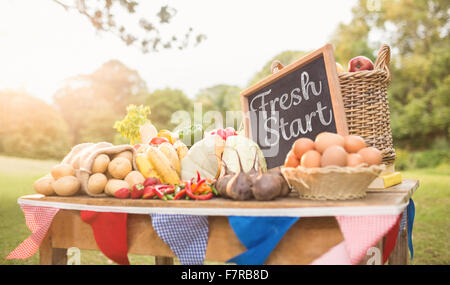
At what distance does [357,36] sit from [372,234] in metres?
19.5

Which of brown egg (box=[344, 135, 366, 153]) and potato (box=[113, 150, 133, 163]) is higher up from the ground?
potato (box=[113, 150, 133, 163])

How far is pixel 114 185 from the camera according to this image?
1547 mm

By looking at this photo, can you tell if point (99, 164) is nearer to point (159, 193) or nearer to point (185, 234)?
point (159, 193)

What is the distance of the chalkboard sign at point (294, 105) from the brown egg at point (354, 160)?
0.38 m

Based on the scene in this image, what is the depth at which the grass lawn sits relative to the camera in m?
4.57

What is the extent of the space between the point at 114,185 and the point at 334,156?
0.99 meters

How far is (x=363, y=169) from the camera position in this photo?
3.76 ft

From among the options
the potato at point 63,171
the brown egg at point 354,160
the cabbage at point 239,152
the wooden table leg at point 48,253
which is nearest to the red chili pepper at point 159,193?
the cabbage at point 239,152

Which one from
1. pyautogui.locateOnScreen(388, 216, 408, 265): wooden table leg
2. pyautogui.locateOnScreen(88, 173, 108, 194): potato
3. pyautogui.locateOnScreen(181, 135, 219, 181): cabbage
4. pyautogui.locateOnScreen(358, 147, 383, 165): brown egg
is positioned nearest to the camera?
pyautogui.locateOnScreen(358, 147, 383, 165): brown egg

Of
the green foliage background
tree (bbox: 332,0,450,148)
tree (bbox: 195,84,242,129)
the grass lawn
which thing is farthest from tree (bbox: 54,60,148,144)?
tree (bbox: 332,0,450,148)

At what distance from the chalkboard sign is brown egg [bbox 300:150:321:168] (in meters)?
0.41

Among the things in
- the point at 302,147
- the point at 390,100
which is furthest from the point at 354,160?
the point at 390,100

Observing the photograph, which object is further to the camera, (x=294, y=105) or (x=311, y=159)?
(x=294, y=105)

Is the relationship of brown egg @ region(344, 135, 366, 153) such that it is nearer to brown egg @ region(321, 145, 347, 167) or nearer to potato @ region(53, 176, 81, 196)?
brown egg @ region(321, 145, 347, 167)
